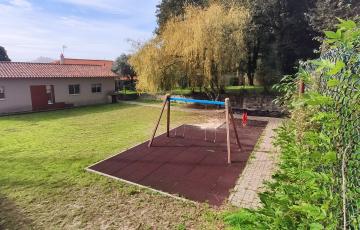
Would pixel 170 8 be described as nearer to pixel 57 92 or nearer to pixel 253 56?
pixel 253 56

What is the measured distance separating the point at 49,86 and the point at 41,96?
3.37 ft

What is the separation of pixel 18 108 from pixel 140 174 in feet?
48.5

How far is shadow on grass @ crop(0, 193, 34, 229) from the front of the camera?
384 centimetres

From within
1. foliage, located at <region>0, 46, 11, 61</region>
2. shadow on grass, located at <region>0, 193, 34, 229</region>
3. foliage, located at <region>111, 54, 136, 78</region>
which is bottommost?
shadow on grass, located at <region>0, 193, 34, 229</region>

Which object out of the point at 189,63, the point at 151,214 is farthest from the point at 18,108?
the point at 151,214

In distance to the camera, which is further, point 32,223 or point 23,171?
point 23,171

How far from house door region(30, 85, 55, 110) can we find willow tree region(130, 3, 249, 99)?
7.17 meters

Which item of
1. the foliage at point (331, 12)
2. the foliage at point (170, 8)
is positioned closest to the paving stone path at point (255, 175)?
the foliage at point (331, 12)

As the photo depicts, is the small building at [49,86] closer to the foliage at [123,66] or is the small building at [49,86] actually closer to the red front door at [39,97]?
the red front door at [39,97]

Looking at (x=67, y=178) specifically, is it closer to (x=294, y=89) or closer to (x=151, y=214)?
(x=151, y=214)

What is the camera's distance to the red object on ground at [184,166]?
196 inches

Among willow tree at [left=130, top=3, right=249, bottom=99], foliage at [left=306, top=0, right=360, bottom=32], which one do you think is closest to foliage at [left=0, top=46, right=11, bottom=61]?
willow tree at [left=130, top=3, right=249, bottom=99]

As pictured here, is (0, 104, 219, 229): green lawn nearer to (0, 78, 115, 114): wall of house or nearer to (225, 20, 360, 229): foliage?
(225, 20, 360, 229): foliage

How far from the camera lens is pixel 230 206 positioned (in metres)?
4.25
